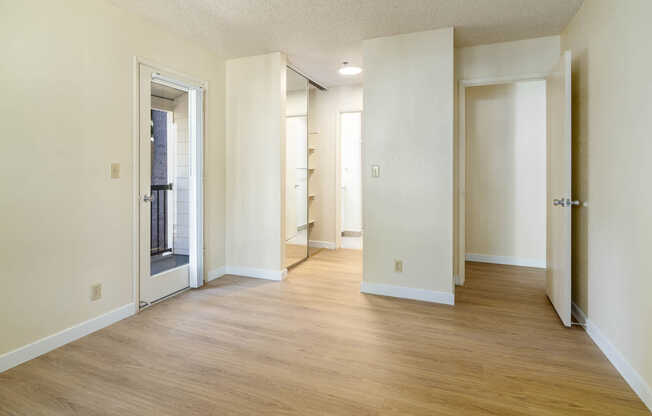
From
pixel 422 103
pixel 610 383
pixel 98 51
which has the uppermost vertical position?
pixel 98 51

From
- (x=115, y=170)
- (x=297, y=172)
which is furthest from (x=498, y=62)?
(x=115, y=170)

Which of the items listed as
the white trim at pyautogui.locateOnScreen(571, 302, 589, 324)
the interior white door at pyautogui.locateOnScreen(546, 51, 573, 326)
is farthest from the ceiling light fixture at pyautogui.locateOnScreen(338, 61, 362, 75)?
the white trim at pyautogui.locateOnScreen(571, 302, 589, 324)

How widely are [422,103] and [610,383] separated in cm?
240

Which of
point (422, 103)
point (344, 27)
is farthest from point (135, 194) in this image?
point (422, 103)

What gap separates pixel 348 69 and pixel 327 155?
1.49 metres

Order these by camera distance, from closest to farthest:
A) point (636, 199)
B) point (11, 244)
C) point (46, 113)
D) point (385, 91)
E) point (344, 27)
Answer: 1. point (636, 199)
2. point (11, 244)
3. point (46, 113)
4. point (344, 27)
5. point (385, 91)

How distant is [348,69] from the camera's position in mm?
4379

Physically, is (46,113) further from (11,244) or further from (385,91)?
(385,91)

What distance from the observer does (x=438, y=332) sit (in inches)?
103

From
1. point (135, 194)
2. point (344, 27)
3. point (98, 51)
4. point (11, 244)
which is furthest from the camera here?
point (344, 27)

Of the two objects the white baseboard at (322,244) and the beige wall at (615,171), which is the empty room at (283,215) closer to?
A: the beige wall at (615,171)

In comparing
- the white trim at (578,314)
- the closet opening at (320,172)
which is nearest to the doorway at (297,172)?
the closet opening at (320,172)

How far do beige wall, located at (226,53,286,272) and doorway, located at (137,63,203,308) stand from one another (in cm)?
46

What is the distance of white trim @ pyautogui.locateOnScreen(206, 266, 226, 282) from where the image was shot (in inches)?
152
